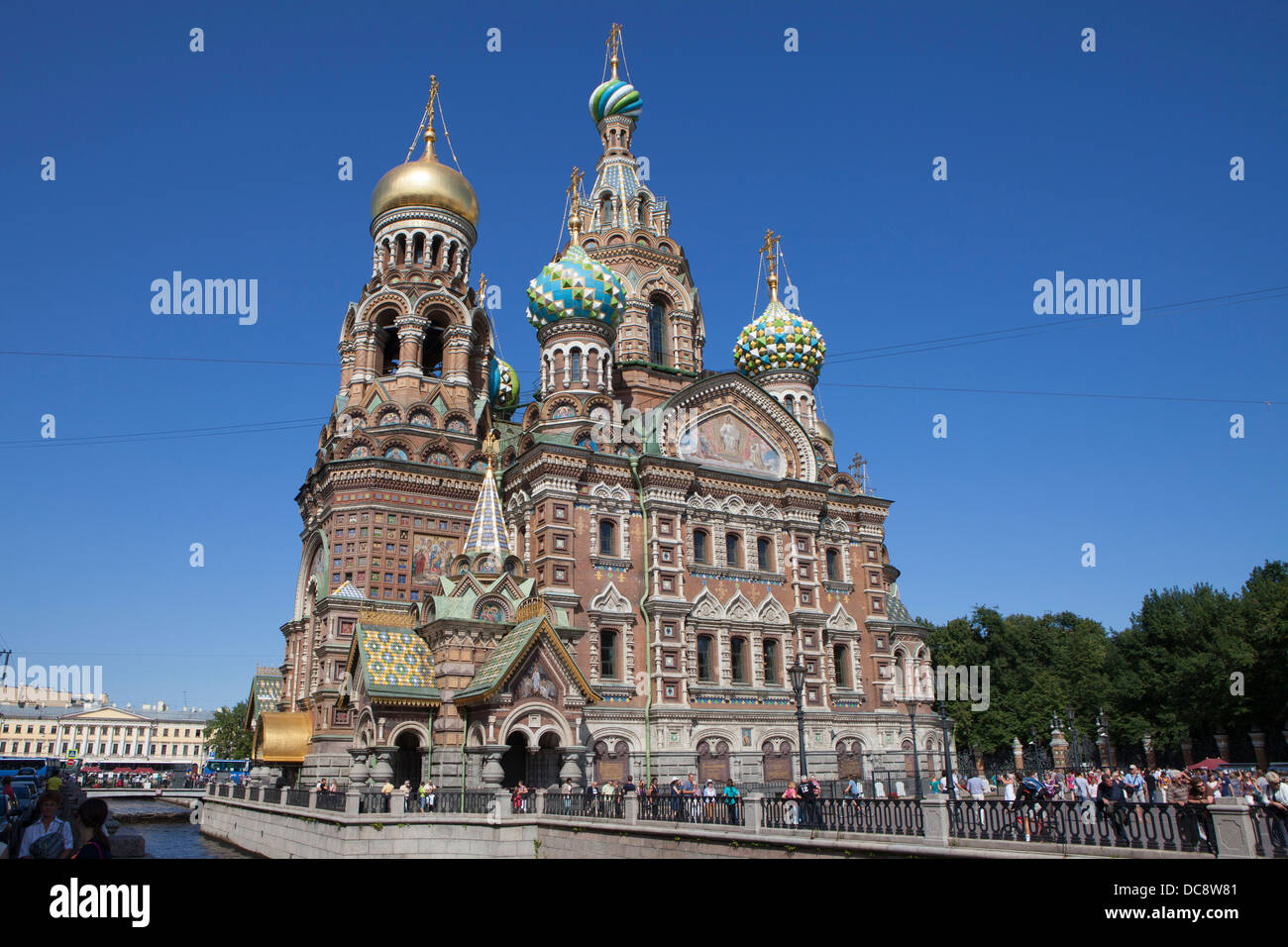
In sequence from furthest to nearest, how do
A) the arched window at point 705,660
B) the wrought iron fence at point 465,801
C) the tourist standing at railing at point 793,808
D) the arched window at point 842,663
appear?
the arched window at point 842,663
the arched window at point 705,660
the wrought iron fence at point 465,801
the tourist standing at railing at point 793,808

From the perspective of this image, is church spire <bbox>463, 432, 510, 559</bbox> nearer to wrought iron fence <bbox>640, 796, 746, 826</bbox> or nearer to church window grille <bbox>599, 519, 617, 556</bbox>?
church window grille <bbox>599, 519, 617, 556</bbox>

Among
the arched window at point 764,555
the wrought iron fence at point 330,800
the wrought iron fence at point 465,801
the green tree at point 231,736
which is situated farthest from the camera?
the green tree at point 231,736

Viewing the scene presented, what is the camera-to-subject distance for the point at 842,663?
30.8 m

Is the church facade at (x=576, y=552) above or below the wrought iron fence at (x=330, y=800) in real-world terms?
above

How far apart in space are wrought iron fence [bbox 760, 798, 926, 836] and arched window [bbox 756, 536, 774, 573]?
14.5m

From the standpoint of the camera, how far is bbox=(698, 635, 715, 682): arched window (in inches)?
1097

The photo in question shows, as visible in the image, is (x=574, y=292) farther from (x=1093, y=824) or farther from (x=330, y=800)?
(x=1093, y=824)

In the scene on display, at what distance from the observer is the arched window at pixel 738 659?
28.4m

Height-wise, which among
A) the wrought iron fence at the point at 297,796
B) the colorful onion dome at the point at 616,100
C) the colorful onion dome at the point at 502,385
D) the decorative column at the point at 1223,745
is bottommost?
the decorative column at the point at 1223,745

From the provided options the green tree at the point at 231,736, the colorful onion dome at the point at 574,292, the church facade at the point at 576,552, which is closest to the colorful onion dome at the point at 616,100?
the church facade at the point at 576,552

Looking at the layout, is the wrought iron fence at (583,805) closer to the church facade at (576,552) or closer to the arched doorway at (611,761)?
the church facade at (576,552)

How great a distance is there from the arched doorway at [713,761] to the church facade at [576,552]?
0.10 metres

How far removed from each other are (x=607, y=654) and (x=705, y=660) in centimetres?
317
